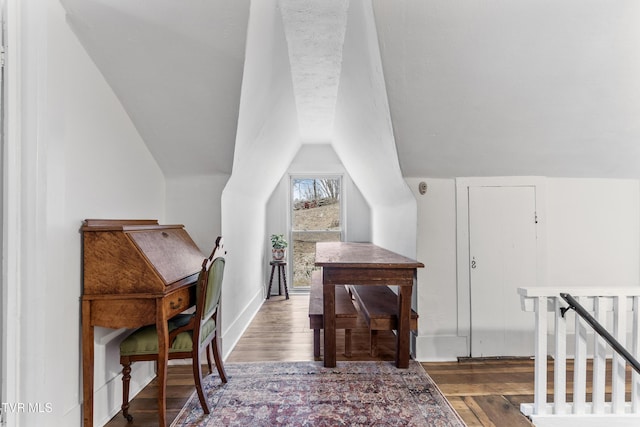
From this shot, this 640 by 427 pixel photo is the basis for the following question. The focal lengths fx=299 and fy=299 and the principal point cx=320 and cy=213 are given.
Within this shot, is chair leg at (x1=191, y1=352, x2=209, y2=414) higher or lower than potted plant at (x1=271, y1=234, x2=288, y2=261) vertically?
lower

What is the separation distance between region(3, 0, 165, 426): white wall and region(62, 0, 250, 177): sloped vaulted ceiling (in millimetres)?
117

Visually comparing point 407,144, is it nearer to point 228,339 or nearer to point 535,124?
point 535,124

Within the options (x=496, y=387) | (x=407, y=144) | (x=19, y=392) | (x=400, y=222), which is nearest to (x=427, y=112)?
(x=407, y=144)

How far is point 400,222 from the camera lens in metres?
3.21

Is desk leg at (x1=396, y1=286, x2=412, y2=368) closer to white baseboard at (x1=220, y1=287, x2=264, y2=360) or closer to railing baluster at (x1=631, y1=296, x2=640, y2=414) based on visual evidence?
railing baluster at (x1=631, y1=296, x2=640, y2=414)

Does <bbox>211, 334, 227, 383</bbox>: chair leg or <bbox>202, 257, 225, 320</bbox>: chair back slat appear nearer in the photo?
<bbox>202, 257, 225, 320</bbox>: chair back slat

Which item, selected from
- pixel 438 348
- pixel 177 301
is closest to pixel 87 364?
pixel 177 301

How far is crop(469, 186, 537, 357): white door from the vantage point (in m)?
2.66

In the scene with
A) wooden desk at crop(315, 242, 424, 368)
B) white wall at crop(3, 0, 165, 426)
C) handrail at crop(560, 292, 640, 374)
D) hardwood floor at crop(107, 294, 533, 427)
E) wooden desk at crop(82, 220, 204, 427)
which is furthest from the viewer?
wooden desk at crop(315, 242, 424, 368)

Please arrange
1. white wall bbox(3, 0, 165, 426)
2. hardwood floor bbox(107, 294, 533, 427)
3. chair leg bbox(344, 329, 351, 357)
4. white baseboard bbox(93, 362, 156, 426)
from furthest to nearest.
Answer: chair leg bbox(344, 329, 351, 357) < hardwood floor bbox(107, 294, 533, 427) < white baseboard bbox(93, 362, 156, 426) < white wall bbox(3, 0, 165, 426)

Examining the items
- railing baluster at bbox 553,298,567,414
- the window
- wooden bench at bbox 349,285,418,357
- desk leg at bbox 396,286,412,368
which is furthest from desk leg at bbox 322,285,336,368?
the window

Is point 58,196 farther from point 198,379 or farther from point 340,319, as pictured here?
point 340,319

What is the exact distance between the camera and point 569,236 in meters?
2.72

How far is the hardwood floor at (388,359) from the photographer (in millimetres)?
1876
